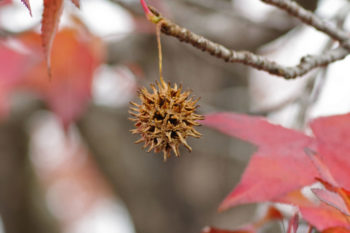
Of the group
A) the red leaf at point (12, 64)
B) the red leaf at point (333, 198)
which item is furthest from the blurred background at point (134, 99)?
Answer: the red leaf at point (333, 198)

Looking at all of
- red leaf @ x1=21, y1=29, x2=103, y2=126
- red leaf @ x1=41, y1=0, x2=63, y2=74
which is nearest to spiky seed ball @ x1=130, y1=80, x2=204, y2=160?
red leaf @ x1=41, y1=0, x2=63, y2=74

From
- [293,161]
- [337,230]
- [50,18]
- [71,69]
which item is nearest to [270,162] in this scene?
[293,161]

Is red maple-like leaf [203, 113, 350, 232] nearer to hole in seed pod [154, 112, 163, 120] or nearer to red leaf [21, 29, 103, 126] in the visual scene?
hole in seed pod [154, 112, 163, 120]

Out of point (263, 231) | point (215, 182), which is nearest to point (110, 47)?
point (215, 182)

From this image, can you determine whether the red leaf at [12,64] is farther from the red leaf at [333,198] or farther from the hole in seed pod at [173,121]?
the red leaf at [333,198]

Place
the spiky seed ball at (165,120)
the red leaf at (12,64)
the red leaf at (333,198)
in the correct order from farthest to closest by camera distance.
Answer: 1. the red leaf at (12,64)
2. the spiky seed ball at (165,120)
3. the red leaf at (333,198)

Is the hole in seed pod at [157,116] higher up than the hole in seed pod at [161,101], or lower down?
lower down

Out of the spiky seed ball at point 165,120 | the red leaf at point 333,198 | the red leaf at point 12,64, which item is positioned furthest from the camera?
the red leaf at point 12,64
